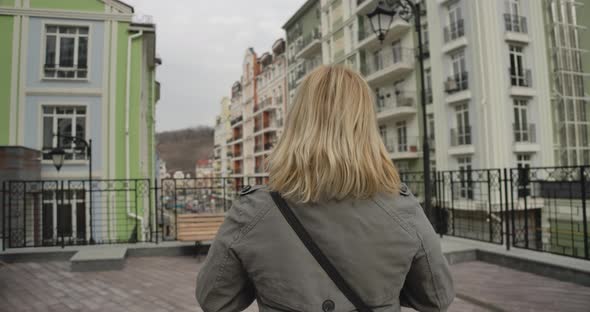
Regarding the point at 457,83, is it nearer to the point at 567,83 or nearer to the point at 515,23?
the point at 515,23

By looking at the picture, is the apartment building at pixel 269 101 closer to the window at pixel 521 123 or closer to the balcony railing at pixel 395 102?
the balcony railing at pixel 395 102

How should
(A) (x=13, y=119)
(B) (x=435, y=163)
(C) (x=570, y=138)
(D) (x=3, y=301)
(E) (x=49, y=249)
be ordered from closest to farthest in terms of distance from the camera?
(D) (x=3, y=301) → (E) (x=49, y=249) → (A) (x=13, y=119) → (C) (x=570, y=138) → (B) (x=435, y=163)

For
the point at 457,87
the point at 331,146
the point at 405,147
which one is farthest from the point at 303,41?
the point at 331,146

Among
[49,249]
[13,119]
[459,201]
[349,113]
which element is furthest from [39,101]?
[459,201]

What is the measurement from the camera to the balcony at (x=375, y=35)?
2548 cm

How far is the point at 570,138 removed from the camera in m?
21.7

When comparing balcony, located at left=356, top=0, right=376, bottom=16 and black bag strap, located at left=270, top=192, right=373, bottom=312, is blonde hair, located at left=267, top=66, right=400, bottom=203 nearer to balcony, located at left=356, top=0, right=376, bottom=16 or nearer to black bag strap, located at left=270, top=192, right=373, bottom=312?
black bag strap, located at left=270, top=192, right=373, bottom=312

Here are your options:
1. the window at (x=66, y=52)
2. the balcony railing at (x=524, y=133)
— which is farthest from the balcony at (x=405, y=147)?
the window at (x=66, y=52)

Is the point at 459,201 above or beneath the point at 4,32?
beneath

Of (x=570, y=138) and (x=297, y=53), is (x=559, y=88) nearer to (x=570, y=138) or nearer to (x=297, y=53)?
(x=570, y=138)

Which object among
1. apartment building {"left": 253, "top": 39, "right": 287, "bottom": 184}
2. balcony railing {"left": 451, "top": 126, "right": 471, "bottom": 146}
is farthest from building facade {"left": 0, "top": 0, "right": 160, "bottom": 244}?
apartment building {"left": 253, "top": 39, "right": 287, "bottom": 184}

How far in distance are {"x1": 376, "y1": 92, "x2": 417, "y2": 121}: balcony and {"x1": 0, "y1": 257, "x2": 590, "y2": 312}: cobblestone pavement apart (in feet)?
64.4

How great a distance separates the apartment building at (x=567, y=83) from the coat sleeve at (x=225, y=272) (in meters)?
25.1

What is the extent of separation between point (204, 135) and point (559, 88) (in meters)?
31.0
